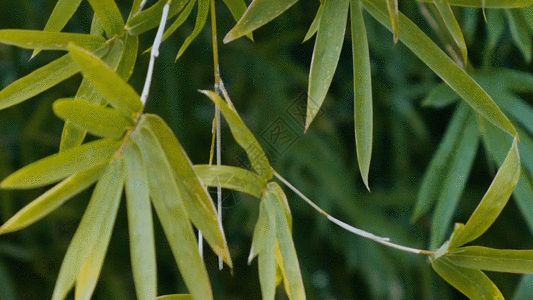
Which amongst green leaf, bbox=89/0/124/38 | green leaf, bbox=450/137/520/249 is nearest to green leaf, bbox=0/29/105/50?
green leaf, bbox=89/0/124/38

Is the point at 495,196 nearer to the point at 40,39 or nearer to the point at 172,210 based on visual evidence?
the point at 172,210

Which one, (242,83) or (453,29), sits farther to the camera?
(242,83)

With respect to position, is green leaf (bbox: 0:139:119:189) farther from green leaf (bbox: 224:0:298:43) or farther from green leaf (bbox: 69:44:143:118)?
green leaf (bbox: 224:0:298:43)

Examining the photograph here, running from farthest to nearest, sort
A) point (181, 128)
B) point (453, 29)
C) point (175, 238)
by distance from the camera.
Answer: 1. point (181, 128)
2. point (453, 29)
3. point (175, 238)

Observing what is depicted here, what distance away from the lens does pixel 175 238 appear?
364 millimetres

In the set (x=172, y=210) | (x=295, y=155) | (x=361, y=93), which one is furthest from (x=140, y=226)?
(x=295, y=155)

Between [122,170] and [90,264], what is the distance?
0.21 feet

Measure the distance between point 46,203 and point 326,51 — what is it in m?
0.25

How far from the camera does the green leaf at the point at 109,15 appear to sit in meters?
0.47

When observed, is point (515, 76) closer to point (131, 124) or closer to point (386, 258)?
point (386, 258)

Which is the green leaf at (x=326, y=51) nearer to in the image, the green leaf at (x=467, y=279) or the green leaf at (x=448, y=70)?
the green leaf at (x=448, y=70)

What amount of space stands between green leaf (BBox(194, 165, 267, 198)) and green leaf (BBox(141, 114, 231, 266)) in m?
0.08

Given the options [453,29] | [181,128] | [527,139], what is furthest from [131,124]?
[181,128]

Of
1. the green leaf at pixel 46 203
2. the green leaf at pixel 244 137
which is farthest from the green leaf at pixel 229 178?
the green leaf at pixel 46 203
